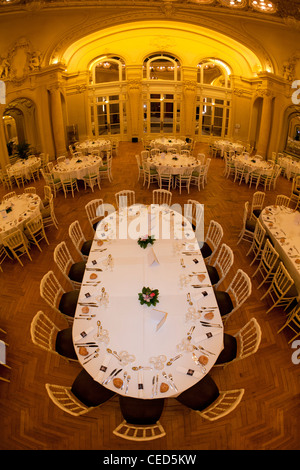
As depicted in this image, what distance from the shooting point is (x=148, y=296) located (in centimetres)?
344

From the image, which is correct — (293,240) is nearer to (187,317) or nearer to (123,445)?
(187,317)

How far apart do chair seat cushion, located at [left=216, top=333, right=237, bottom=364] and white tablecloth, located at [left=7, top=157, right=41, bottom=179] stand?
356 inches

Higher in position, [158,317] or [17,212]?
[17,212]

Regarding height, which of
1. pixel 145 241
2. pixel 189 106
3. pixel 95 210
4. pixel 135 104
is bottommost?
pixel 95 210

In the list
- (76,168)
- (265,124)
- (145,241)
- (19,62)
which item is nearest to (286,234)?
(145,241)

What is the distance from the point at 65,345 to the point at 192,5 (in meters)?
12.9

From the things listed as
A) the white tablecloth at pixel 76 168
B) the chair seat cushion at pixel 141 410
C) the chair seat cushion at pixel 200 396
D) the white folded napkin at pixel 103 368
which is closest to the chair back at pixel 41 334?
the white folded napkin at pixel 103 368

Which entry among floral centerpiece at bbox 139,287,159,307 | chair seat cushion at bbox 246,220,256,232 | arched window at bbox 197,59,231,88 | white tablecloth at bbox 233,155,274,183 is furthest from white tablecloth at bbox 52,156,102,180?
arched window at bbox 197,59,231,88

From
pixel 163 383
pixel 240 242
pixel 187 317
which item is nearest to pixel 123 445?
pixel 163 383

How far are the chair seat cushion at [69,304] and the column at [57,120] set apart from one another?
11.1 m

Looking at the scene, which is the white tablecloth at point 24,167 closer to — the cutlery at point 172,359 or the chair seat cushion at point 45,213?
the chair seat cushion at point 45,213

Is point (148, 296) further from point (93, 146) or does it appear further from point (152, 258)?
point (93, 146)

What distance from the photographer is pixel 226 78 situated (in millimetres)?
15484

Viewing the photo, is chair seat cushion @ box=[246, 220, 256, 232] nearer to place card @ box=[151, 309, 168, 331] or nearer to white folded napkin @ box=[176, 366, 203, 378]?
place card @ box=[151, 309, 168, 331]
